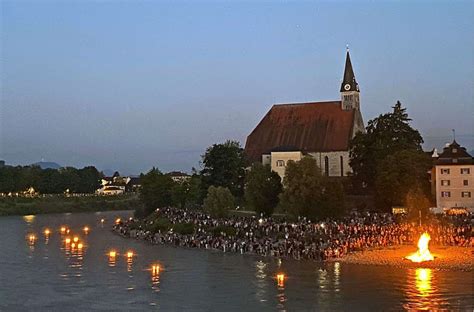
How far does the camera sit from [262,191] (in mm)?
59875

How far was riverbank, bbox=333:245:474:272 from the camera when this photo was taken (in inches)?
1437

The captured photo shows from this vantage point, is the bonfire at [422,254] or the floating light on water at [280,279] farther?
the bonfire at [422,254]

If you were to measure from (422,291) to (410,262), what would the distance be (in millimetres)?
8346

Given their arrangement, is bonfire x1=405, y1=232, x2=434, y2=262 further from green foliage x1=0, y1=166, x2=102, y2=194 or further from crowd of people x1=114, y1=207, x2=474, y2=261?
green foliage x1=0, y1=166, x2=102, y2=194

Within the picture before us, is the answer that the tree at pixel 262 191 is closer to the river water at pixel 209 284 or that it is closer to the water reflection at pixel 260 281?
the river water at pixel 209 284

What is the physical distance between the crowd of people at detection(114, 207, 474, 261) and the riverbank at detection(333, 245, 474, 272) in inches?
50.3

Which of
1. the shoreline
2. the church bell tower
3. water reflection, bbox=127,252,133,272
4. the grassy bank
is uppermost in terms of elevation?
the church bell tower

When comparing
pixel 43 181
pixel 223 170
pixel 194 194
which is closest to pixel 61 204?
pixel 43 181

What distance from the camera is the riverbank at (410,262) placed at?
3650cm

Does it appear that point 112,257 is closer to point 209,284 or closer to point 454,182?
point 209,284

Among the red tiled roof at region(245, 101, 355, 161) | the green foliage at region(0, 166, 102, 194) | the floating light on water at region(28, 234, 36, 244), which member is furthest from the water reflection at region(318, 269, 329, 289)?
the green foliage at region(0, 166, 102, 194)

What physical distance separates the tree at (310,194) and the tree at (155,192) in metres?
29.0

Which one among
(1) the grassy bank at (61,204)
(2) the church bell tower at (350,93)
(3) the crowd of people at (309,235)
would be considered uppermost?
(2) the church bell tower at (350,93)

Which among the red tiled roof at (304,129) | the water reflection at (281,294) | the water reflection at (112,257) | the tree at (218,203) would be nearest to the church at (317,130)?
the red tiled roof at (304,129)
